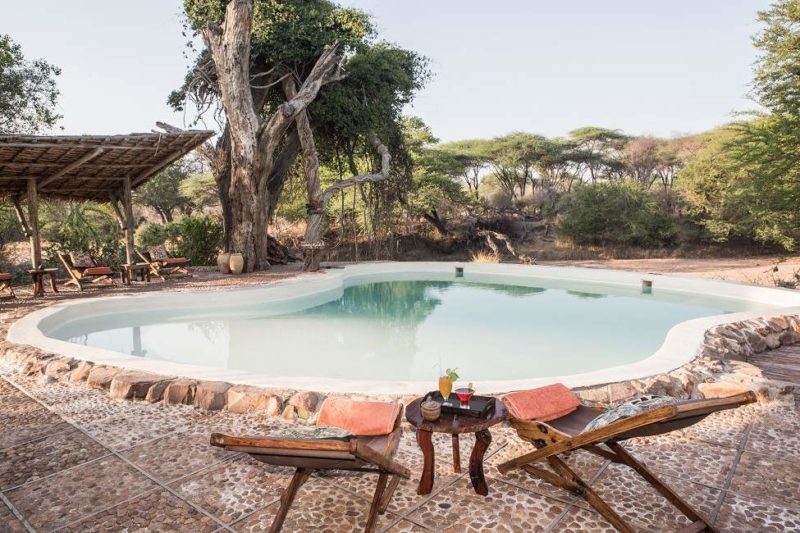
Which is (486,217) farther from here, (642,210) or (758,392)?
(758,392)

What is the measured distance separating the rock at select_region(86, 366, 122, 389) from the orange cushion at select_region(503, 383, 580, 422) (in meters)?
3.06

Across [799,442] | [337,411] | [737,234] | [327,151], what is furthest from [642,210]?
[337,411]

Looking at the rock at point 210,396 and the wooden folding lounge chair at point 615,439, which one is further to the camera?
the rock at point 210,396

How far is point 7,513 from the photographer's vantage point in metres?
2.34

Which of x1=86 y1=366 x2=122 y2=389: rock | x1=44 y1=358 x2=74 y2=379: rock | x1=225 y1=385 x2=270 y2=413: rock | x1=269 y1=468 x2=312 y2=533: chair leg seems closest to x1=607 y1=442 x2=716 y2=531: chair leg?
x1=269 y1=468 x2=312 y2=533: chair leg

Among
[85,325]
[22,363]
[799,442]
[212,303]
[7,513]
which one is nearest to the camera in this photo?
[7,513]

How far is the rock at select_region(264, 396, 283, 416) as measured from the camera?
3539 mm

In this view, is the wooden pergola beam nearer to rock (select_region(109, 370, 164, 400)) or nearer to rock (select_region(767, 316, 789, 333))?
rock (select_region(109, 370, 164, 400))

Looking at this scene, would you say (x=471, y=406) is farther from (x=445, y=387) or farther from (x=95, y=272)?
(x=95, y=272)

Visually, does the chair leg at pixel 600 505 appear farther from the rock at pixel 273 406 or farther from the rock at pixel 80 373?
the rock at pixel 80 373

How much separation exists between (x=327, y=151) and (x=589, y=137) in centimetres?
1477

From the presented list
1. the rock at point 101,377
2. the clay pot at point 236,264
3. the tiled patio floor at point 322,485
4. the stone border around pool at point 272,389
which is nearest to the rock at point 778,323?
the stone border around pool at point 272,389

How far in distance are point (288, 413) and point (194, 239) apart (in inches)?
436

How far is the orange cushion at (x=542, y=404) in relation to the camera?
266cm
